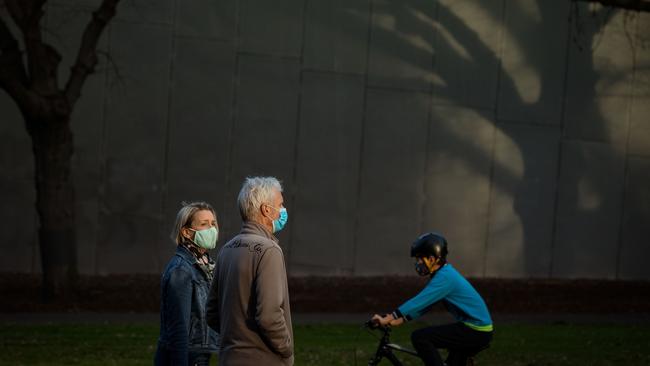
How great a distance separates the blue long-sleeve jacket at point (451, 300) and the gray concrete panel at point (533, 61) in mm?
15674

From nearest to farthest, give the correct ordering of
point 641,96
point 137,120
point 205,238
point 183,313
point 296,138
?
1. point 183,313
2. point 205,238
3. point 137,120
4. point 296,138
5. point 641,96

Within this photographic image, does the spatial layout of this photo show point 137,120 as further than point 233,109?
No

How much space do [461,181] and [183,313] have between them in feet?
55.4

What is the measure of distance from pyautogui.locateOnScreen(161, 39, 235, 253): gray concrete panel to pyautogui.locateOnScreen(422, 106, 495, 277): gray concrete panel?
14.5 feet

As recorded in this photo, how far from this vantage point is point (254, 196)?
5.69m

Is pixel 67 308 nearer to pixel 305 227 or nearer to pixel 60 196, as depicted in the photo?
pixel 60 196

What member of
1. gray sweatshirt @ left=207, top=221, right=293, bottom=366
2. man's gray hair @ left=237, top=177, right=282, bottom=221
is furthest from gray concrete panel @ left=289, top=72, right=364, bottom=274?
gray sweatshirt @ left=207, top=221, right=293, bottom=366

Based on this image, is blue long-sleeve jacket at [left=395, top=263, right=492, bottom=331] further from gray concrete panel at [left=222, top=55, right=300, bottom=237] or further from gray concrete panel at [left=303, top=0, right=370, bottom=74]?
gray concrete panel at [left=303, top=0, right=370, bottom=74]

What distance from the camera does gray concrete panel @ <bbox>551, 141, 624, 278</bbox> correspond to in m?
23.9

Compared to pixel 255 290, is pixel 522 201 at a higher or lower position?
lower

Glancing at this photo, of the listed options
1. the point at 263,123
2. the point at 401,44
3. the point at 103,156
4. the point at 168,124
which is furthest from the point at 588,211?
the point at 103,156

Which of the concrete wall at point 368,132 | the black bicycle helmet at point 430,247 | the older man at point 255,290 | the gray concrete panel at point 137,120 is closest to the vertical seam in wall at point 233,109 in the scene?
the concrete wall at point 368,132

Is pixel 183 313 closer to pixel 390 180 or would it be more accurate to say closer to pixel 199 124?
pixel 199 124

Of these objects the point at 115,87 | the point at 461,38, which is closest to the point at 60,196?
the point at 115,87
